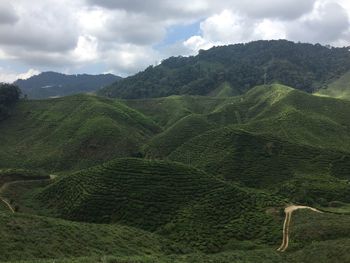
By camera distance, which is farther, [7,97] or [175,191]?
[7,97]

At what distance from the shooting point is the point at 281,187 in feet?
322

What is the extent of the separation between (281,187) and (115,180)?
35.8 meters

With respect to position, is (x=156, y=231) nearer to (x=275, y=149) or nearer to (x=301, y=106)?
(x=275, y=149)

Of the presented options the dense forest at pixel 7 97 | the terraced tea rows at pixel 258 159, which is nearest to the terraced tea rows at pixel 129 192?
the terraced tea rows at pixel 258 159

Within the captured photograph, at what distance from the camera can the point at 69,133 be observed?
160 m

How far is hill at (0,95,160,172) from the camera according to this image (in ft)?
472

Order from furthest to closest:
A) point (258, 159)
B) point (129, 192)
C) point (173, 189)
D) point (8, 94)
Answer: point (8, 94), point (258, 159), point (173, 189), point (129, 192)

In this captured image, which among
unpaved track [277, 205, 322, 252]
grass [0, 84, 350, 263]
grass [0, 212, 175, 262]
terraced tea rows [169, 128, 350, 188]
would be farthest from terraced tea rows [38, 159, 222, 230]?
terraced tea rows [169, 128, 350, 188]

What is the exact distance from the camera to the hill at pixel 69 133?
144 m

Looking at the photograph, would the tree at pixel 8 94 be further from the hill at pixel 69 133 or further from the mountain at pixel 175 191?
the mountain at pixel 175 191

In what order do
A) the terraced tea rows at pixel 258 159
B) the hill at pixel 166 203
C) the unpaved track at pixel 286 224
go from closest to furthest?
the unpaved track at pixel 286 224 → the hill at pixel 166 203 → the terraced tea rows at pixel 258 159

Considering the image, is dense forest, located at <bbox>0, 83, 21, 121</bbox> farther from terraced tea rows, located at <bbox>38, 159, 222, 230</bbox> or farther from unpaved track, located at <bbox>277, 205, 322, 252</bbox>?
unpaved track, located at <bbox>277, 205, 322, 252</bbox>

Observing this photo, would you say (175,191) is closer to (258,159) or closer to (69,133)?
(258,159)

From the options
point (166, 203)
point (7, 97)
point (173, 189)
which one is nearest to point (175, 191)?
point (173, 189)
